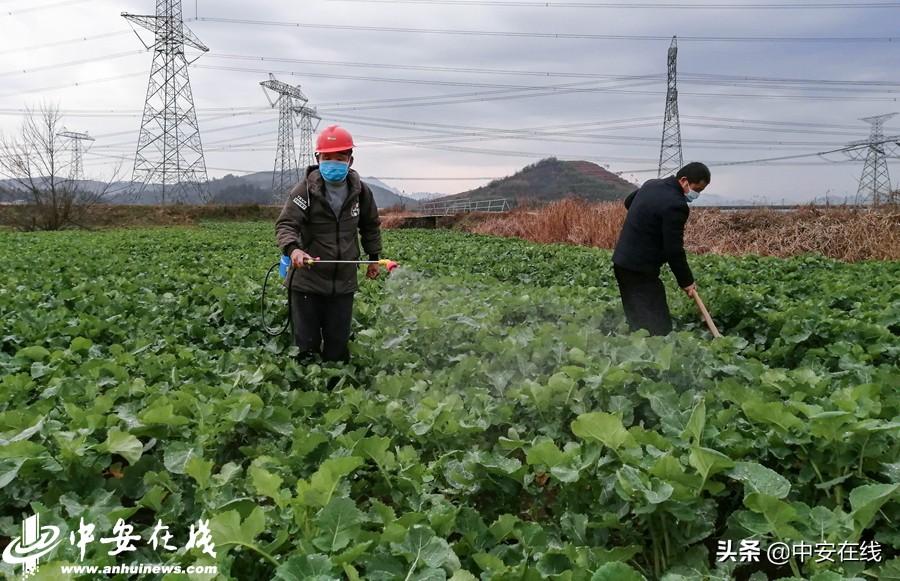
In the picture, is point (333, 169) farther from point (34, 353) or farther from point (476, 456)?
point (476, 456)

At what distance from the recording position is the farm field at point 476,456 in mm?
1920

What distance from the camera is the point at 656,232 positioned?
5527 millimetres

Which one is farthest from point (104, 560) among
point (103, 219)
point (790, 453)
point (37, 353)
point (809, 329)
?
point (103, 219)

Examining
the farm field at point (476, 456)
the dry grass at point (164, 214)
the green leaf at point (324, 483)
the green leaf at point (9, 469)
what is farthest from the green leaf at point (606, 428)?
the dry grass at point (164, 214)

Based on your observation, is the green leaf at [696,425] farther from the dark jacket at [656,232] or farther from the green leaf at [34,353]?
the green leaf at [34,353]

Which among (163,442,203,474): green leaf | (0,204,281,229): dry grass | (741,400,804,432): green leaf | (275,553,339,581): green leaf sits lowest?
(163,442,203,474): green leaf

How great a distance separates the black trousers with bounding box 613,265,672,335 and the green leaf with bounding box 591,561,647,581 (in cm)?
425

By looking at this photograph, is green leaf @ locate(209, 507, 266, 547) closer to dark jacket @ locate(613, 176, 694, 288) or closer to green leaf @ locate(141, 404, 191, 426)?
green leaf @ locate(141, 404, 191, 426)

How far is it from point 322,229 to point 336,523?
325cm

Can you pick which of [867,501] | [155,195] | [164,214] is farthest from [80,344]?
[155,195]

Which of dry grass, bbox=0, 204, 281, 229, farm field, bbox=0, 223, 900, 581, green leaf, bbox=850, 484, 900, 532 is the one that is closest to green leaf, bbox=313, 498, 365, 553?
farm field, bbox=0, 223, 900, 581

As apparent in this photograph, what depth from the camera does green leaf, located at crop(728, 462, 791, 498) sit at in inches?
78.4

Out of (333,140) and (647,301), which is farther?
(647,301)

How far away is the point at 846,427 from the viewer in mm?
2260
